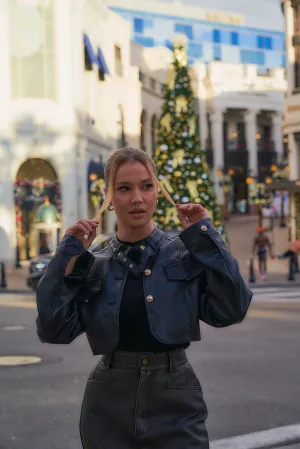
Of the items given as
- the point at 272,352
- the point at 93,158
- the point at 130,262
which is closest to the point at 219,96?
the point at 93,158

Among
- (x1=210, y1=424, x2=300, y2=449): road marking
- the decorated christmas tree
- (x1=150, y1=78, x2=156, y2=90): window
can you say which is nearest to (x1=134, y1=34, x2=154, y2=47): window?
(x1=150, y1=78, x2=156, y2=90): window

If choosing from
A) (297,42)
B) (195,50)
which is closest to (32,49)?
(297,42)

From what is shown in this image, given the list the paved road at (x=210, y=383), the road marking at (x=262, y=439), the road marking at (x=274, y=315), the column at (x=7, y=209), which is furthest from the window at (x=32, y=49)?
the road marking at (x=262, y=439)

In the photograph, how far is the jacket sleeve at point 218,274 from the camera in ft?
12.2

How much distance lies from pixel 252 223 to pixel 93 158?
27.7m

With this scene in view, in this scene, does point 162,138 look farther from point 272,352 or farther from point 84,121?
point 272,352

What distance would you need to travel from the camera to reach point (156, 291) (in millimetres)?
3762

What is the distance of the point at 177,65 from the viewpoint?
32.7 metres

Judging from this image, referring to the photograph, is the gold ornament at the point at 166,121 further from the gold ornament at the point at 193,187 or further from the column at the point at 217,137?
the column at the point at 217,137

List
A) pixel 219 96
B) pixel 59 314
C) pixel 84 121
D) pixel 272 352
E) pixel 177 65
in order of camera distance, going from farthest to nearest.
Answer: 1. pixel 219 96
2. pixel 84 121
3. pixel 177 65
4. pixel 272 352
5. pixel 59 314

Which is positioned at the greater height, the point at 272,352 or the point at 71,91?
the point at 71,91

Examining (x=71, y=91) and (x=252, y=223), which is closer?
(x=71, y=91)

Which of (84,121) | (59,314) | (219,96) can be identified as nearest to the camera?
(59,314)

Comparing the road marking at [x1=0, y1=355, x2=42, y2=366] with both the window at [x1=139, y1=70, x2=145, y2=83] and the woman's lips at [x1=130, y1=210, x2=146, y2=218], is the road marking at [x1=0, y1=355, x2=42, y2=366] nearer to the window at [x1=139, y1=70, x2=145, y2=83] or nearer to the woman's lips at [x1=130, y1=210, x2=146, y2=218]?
the woman's lips at [x1=130, y1=210, x2=146, y2=218]
